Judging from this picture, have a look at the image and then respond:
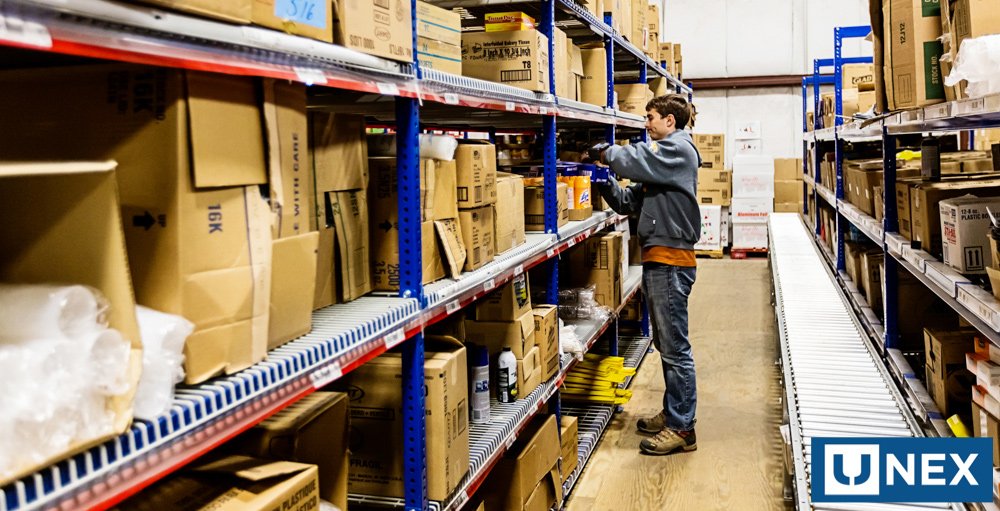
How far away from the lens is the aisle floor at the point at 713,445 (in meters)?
3.78

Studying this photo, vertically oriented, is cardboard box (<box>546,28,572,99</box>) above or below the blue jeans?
above

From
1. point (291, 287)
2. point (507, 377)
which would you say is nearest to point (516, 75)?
point (507, 377)

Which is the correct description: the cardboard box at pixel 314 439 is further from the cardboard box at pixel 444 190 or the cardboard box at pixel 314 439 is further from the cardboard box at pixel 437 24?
the cardboard box at pixel 437 24

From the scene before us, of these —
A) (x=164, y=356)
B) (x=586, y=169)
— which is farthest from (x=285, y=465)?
(x=586, y=169)

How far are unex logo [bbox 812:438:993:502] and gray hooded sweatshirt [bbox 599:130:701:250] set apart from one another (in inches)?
66.9

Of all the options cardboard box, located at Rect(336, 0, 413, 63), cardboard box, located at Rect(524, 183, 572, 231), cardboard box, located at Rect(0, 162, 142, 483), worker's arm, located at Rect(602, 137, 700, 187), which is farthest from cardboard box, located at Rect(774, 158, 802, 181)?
cardboard box, located at Rect(0, 162, 142, 483)

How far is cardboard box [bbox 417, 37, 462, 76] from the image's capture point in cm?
245

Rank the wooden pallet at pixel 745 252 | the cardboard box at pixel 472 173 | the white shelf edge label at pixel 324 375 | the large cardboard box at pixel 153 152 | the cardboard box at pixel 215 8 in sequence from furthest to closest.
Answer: the wooden pallet at pixel 745 252 → the cardboard box at pixel 472 173 → the white shelf edge label at pixel 324 375 → the large cardboard box at pixel 153 152 → the cardboard box at pixel 215 8

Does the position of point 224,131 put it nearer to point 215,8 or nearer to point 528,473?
point 215,8

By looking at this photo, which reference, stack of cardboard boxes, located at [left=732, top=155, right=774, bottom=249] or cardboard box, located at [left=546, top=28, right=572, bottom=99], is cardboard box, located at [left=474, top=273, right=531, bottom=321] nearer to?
cardboard box, located at [left=546, top=28, right=572, bottom=99]

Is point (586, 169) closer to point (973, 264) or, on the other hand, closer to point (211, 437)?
point (973, 264)

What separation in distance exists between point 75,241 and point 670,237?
3.40 meters

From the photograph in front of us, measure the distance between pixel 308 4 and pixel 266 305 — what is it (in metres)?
0.61

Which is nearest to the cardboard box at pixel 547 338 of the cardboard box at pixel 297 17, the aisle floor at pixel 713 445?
the aisle floor at pixel 713 445
